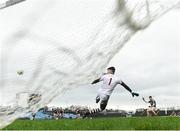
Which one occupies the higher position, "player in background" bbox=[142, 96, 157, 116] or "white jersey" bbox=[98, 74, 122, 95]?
"player in background" bbox=[142, 96, 157, 116]

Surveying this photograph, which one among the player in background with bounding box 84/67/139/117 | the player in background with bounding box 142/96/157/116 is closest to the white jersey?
the player in background with bounding box 84/67/139/117

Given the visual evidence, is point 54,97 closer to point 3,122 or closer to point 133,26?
point 3,122

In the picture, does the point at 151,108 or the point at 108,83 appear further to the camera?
the point at 151,108

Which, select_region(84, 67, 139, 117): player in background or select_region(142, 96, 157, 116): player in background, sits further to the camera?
select_region(142, 96, 157, 116): player in background

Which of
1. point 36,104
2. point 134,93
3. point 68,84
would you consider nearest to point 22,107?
point 36,104

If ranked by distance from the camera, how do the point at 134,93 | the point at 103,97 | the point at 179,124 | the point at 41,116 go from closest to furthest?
the point at 179,124 < the point at 134,93 < the point at 103,97 < the point at 41,116

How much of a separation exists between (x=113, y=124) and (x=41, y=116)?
11.0m

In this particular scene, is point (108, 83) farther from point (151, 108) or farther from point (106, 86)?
point (151, 108)

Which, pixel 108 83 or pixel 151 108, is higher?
pixel 151 108

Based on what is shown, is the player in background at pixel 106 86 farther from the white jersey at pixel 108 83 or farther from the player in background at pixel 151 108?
the player in background at pixel 151 108

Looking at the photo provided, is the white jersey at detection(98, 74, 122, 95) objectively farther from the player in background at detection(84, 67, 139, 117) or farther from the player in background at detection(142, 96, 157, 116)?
the player in background at detection(142, 96, 157, 116)

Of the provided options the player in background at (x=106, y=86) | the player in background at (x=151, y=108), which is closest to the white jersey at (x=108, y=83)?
the player in background at (x=106, y=86)

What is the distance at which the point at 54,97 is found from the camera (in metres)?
9.30

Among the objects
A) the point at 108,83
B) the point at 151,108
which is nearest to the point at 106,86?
the point at 108,83
